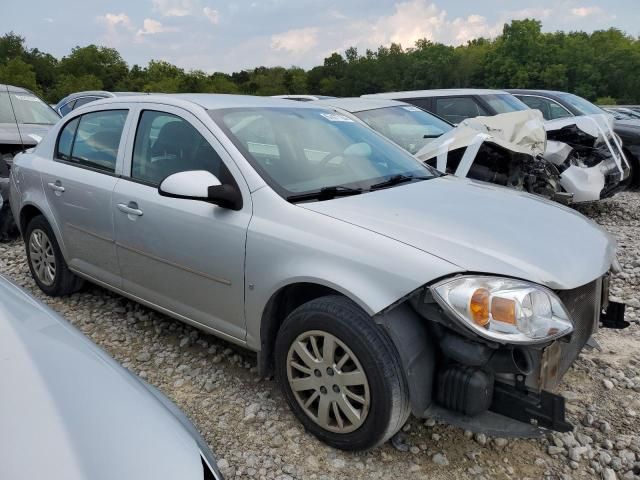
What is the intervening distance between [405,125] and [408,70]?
232ft

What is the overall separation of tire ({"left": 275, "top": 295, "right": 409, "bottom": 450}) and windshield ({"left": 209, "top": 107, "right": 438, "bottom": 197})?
2.23ft

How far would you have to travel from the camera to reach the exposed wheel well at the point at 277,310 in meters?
2.59

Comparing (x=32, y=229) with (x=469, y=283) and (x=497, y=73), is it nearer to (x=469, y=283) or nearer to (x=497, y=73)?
(x=469, y=283)

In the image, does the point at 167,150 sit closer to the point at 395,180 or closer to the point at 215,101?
the point at 215,101

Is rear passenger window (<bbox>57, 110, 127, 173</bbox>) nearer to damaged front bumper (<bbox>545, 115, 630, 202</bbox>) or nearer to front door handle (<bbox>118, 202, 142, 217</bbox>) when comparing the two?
front door handle (<bbox>118, 202, 142, 217</bbox>)

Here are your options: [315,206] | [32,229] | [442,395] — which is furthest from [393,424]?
[32,229]

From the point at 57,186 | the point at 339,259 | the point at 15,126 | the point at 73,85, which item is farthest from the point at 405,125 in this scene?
the point at 73,85

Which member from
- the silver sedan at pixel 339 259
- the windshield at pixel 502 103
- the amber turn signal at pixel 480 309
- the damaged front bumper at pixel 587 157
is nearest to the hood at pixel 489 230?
the silver sedan at pixel 339 259

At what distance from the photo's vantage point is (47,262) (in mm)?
4262

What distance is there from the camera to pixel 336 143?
3.25 m

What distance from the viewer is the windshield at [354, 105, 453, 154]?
614cm

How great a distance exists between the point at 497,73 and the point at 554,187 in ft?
216

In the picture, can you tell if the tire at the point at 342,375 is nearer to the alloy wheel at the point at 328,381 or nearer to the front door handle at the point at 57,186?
the alloy wheel at the point at 328,381

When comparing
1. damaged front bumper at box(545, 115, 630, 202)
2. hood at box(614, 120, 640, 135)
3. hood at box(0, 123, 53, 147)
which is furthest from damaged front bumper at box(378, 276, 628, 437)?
hood at box(614, 120, 640, 135)
